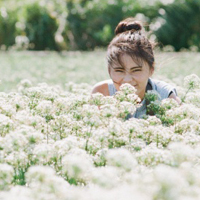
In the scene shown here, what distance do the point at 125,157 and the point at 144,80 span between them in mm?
2352

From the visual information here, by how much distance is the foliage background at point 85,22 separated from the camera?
16.5 meters

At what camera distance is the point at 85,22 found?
1748cm

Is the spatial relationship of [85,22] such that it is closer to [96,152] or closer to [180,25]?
[180,25]

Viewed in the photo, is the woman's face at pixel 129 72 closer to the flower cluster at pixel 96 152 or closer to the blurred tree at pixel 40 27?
the flower cluster at pixel 96 152

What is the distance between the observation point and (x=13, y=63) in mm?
11664

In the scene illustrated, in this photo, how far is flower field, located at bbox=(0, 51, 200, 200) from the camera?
1.70 m

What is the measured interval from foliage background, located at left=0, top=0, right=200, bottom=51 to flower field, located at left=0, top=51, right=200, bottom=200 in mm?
13209

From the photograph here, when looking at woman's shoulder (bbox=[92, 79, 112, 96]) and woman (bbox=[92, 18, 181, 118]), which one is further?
woman's shoulder (bbox=[92, 79, 112, 96])

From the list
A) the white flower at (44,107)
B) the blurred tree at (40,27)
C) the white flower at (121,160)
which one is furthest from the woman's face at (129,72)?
the blurred tree at (40,27)

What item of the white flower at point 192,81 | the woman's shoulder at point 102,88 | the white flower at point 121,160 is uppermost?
the white flower at point 121,160

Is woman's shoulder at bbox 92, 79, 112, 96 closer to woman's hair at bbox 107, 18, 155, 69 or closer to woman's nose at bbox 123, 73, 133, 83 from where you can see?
woman's hair at bbox 107, 18, 155, 69

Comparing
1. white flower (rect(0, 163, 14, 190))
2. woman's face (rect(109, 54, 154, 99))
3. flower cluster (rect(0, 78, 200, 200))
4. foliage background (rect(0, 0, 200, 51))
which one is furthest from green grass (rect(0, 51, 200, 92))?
white flower (rect(0, 163, 14, 190))

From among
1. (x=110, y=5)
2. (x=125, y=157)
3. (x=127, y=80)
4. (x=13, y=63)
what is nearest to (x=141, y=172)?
(x=125, y=157)

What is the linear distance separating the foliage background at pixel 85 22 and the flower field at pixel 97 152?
13209 mm
